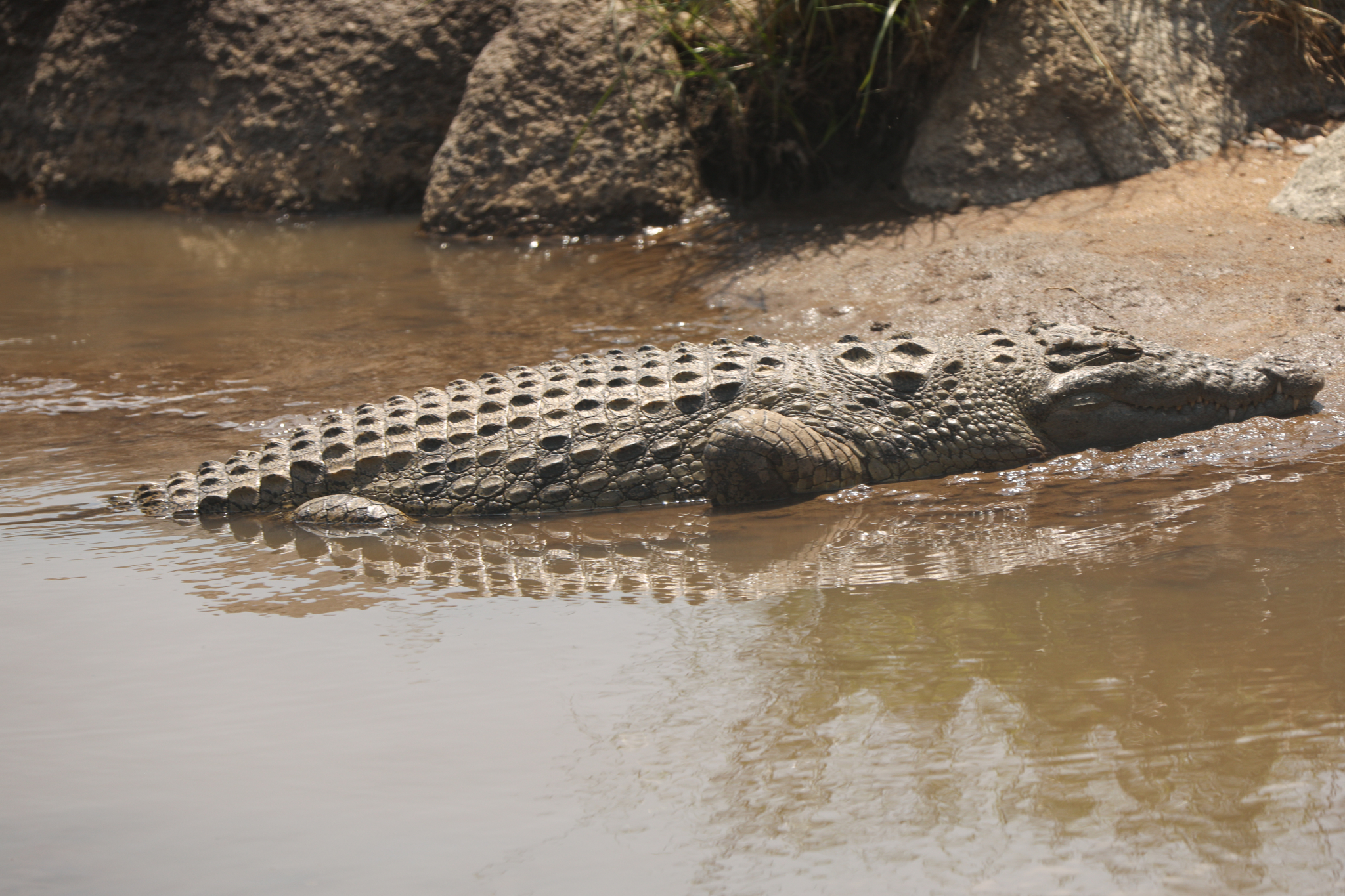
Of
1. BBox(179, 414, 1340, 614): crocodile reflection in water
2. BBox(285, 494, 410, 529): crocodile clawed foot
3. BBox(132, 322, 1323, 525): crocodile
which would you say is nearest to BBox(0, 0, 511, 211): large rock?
BBox(132, 322, 1323, 525): crocodile

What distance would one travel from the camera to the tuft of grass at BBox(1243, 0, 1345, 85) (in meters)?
6.89

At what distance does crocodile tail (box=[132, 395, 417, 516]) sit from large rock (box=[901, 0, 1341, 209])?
419cm

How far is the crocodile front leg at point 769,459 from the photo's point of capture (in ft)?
13.1

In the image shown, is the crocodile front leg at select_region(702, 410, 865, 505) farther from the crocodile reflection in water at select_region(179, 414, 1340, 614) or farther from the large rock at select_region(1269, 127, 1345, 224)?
the large rock at select_region(1269, 127, 1345, 224)

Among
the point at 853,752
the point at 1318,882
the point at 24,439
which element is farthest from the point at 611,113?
the point at 1318,882

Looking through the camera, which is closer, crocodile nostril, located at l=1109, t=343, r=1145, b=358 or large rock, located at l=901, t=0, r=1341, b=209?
crocodile nostril, located at l=1109, t=343, r=1145, b=358

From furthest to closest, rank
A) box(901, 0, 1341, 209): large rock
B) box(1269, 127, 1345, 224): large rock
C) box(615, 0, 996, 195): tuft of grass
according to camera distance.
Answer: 1. box(615, 0, 996, 195): tuft of grass
2. box(901, 0, 1341, 209): large rock
3. box(1269, 127, 1345, 224): large rock

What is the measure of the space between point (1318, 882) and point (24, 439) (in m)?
4.95

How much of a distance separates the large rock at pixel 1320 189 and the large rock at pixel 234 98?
237 inches

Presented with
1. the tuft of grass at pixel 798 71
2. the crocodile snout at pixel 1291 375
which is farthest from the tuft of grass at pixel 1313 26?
the crocodile snout at pixel 1291 375

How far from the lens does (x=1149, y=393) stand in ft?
13.8

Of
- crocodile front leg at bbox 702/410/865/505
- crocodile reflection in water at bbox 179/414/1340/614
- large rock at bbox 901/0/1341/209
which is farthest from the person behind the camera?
large rock at bbox 901/0/1341/209

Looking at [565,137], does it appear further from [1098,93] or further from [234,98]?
[234,98]

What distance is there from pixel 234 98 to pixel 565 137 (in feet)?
11.9
